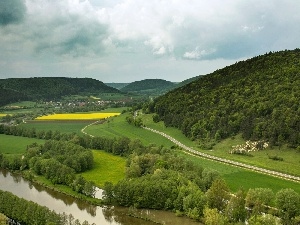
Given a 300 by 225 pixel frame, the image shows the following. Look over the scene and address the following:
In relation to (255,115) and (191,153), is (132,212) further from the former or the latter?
(255,115)

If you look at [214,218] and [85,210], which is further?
[85,210]

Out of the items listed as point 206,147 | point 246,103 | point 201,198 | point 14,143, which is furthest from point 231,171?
point 14,143

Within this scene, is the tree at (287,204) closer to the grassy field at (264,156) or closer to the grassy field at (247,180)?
the grassy field at (247,180)

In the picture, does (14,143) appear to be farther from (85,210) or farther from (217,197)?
(217,197)

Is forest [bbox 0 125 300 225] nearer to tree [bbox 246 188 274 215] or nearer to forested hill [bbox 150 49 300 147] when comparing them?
tree [bbox 246 188 274 215]

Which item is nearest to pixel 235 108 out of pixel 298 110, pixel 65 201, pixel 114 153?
pixel 298 110

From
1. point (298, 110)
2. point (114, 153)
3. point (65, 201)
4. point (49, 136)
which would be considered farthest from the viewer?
point (49, 136)
